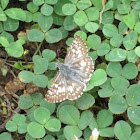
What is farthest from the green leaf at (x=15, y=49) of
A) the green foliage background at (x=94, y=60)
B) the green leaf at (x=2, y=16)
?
the green leaf at (x=2, y=16)

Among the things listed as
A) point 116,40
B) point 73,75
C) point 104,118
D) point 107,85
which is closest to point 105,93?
point 107,85

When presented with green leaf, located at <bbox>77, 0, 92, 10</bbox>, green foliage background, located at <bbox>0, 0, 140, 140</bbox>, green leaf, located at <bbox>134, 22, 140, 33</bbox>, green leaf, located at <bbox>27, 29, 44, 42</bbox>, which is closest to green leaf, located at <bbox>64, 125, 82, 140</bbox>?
green foliage background, located at <bbox>0, 0, 140, 140</bbox>

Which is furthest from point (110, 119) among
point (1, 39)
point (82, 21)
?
point (1, 39)

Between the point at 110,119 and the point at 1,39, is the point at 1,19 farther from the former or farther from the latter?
the point at 110,119

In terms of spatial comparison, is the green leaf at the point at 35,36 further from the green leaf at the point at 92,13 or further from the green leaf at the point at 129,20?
the green leaf at the point at 129,20

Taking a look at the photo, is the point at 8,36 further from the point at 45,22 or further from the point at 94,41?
the point at 94,41
